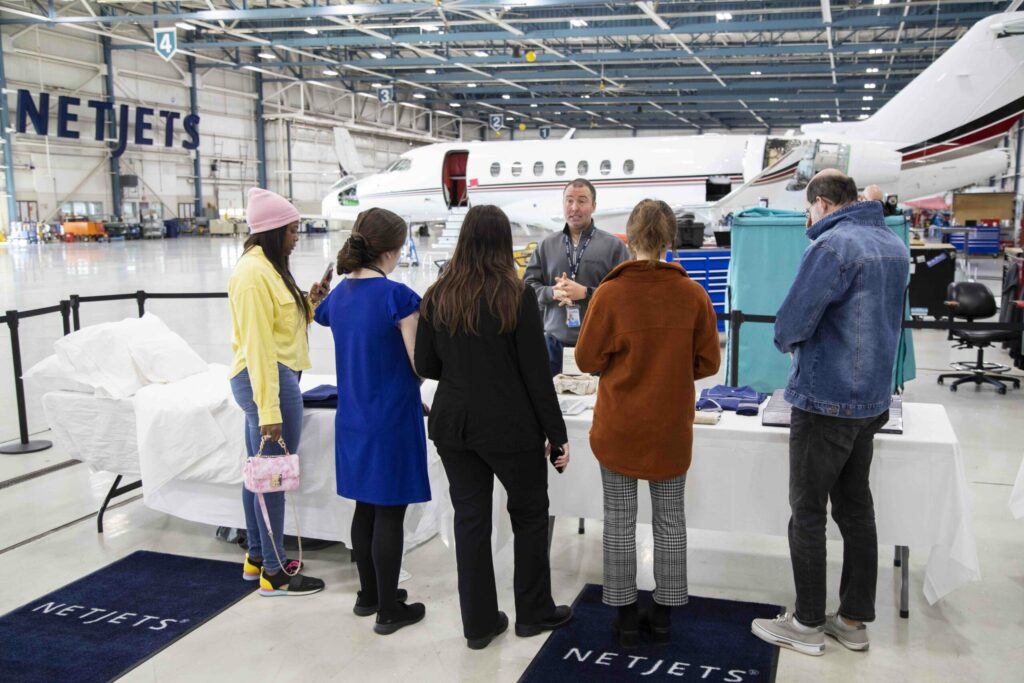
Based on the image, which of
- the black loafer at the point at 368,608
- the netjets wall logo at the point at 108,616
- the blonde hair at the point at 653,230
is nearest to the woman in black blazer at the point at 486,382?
the blonde hair at the point at 653,230

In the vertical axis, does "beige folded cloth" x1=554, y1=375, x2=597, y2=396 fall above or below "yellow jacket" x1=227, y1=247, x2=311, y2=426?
below

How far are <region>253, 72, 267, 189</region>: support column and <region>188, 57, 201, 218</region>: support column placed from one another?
2.64m

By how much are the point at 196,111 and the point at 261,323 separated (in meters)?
32.3

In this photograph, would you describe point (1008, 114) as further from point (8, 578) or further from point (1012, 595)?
point (8, 578)

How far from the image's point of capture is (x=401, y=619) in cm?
338

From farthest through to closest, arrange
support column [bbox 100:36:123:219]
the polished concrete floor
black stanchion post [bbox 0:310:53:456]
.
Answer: support column [bbox 100:36:123:219]
black stanchion post [bbox 0:310:53:456]
the polished concrete floor

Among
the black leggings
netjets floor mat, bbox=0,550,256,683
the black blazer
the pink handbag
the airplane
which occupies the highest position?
the airplane

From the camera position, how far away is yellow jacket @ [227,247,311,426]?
3.35 metres

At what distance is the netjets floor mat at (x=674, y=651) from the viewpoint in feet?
Result: 9.71

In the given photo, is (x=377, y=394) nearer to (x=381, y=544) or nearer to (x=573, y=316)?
(x=381, y=544)

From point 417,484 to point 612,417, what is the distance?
2.73 feet

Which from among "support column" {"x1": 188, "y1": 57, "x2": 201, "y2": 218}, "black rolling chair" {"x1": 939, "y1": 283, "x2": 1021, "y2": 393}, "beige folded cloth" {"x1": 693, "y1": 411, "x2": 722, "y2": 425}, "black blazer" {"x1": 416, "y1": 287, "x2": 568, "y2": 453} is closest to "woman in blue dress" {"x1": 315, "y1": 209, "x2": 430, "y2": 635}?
"black blazer" {"x1": 416, "y1": 287, "x2": 568, "y2": 453}

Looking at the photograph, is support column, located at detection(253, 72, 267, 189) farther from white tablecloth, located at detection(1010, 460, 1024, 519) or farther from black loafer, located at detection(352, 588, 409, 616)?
white tablecloth, located at detection(1010, 460, 1024, 519)

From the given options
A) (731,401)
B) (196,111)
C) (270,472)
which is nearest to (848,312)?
(731,401)
